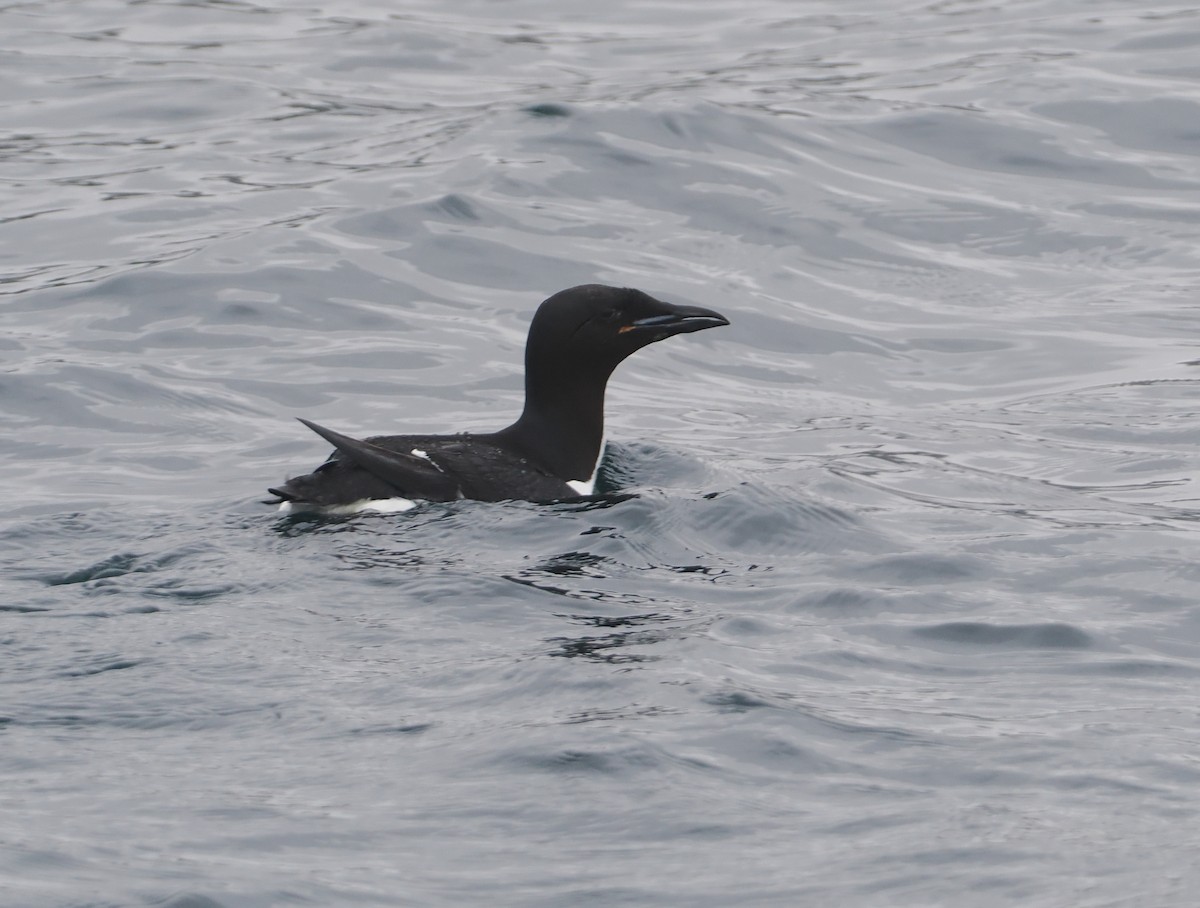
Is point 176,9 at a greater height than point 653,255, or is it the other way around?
point 176,9

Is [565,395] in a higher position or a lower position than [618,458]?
higher

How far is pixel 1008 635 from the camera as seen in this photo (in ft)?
18.6

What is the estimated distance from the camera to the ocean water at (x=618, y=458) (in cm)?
419

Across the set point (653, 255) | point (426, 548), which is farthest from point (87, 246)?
point (426, 548)

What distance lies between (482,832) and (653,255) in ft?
23.5

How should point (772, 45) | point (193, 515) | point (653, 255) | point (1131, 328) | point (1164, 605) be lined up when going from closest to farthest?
point (1164, 605) < point (193, 515) < point (1131, 328) < point (653, 255) < point (772, 45)

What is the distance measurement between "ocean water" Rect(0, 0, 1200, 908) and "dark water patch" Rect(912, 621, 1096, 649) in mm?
30

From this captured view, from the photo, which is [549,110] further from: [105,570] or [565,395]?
[105,570]

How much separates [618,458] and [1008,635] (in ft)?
7.90

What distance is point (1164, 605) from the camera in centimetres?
602

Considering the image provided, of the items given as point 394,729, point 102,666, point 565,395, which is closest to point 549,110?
point 565,395

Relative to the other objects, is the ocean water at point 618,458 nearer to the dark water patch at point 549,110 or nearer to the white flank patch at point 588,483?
the dark water patch at point 549,110

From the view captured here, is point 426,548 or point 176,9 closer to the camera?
point 426,548

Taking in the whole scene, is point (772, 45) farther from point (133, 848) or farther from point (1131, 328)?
point (133, 848)
